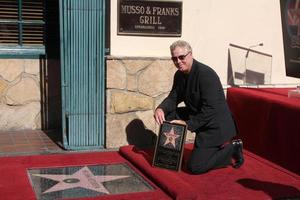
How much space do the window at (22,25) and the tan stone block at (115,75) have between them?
1.27 meters

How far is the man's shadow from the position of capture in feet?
15.0

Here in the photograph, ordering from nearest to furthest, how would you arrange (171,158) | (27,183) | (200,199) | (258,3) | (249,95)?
(200,199) → (27,183) → (171,158) → (249,95) → (258,3)

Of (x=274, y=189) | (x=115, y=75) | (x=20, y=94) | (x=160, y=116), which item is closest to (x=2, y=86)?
(x=20, y=94)

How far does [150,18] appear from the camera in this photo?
6.22 m

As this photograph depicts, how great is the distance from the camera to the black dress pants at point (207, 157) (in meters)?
5.14

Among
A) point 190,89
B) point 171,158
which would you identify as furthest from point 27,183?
point 190,89

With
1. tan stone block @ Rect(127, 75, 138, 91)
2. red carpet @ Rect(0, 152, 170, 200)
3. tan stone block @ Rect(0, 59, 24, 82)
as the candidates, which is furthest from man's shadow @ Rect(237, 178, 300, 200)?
tan stone block @ Rect(0, 59, 24, 82)

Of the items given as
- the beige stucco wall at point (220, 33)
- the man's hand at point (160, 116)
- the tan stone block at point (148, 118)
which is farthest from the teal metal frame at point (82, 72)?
the man's hand at point (160, 116)

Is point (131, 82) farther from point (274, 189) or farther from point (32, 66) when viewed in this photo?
point (274, 189)

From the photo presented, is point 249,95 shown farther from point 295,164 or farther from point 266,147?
point 295,164

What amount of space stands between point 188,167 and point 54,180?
4.48ft

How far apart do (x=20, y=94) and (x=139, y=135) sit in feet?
5.79

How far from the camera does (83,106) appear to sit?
6039 mm

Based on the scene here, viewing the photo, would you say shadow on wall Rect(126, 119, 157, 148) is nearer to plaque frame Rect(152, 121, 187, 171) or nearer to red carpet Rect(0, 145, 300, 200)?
red carpet Rect(0, 145, 300, 200)
